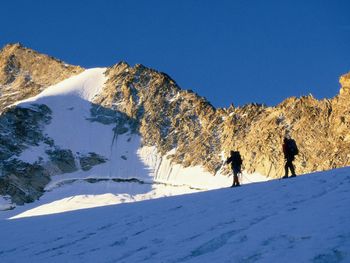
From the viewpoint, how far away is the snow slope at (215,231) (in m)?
12.2

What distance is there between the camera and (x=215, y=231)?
15797mm

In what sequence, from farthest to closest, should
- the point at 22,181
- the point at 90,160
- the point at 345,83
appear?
the point at 90,160, the point at 345,83, the point at 22,181

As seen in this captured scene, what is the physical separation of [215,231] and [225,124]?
448 feet

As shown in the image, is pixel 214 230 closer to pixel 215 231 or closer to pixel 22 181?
pixel 215 231

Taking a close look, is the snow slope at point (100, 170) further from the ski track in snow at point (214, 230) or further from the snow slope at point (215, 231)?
the snow slope at point (215, 231)

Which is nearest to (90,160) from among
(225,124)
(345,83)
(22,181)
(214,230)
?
(22,181)

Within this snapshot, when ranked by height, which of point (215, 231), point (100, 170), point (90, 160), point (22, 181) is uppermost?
point (90, 160)

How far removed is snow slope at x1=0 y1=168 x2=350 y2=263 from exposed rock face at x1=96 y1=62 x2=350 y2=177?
98475 mm

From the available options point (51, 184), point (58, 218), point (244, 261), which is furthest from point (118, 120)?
point (244, 261)

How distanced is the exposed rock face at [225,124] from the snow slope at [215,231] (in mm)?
98475

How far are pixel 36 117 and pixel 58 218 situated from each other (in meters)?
131

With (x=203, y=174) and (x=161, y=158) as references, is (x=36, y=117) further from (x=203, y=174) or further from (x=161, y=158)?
(x=203, y=174)

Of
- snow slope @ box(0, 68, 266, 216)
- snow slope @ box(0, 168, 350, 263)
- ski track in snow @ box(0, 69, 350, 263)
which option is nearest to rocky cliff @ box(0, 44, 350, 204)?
snow slope @ box(0, 68, 266, 216)

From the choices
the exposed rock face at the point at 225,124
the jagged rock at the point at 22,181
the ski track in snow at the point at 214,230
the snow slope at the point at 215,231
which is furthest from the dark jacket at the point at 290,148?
the jagged rock at the point at 22,181
